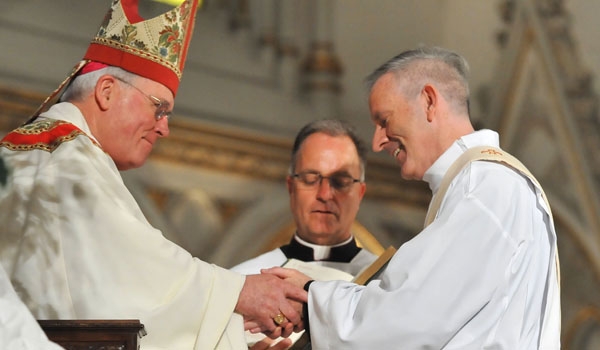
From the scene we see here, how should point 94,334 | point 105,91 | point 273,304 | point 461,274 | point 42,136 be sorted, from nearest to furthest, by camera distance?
point 94,334 < point 461,274 < point 42,136 < point 273,304 < point 105,91

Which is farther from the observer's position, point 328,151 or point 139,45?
point 328,151

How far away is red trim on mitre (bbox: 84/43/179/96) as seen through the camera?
4.26 metres

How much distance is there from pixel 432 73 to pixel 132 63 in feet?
3.71

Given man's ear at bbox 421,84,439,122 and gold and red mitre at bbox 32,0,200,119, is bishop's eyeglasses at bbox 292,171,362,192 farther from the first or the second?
man's ear at bbox 421,84,439,122

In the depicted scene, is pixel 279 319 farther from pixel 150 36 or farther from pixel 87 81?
pixel 150 36

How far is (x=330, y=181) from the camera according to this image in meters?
5.06

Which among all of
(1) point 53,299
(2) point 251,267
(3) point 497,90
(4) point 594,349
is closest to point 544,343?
(1) point 53,299

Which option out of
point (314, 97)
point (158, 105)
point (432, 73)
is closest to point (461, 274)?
point (432, 73)

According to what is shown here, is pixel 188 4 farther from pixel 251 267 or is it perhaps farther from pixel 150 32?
pixel 251 267

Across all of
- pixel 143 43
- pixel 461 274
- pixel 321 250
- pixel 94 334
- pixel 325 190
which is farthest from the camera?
pixel 321 250

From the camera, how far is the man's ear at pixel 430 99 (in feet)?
12.9

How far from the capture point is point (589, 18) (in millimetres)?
9680

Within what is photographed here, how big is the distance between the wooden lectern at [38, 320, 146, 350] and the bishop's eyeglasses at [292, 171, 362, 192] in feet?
6.50

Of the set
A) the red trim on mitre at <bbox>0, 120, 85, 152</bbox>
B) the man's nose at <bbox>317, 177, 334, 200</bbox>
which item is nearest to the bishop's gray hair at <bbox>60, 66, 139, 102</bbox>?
the red trim on mitre at <bbox>0, 120, 85, 152</bbox>
